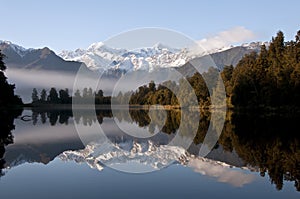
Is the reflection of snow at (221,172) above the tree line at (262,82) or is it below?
below

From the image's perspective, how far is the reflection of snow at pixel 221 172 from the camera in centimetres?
1465

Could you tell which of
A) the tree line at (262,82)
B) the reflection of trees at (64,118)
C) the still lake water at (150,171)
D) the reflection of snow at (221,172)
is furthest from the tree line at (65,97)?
the reflection of snow at (221,172)

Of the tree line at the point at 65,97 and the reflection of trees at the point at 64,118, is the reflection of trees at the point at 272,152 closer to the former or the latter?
Answer: the reflection of trees at the point at 64,118

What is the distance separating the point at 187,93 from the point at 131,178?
83.7 meters

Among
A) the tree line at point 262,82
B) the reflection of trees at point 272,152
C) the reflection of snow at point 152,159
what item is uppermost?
the tree line at point 262,82

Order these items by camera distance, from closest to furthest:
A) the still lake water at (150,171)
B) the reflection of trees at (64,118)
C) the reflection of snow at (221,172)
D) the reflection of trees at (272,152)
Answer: the still lake water at (150,171) → the reflection of snow at (221,172) → the reflection of trees at (272,152) → the reflection of trees at (64,118)

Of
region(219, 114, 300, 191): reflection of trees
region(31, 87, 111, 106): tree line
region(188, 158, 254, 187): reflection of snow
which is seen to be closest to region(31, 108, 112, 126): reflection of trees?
region(219, 114, 300, 191): reflection of trees

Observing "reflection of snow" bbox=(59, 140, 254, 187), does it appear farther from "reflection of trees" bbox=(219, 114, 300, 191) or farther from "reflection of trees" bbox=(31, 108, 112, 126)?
"reflection of trees" bbox=(31, 108, 112, 126)

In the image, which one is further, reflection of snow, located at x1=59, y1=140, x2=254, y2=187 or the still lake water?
reflection of snow, located at x1=59, y1=140, x2=254, y2=187

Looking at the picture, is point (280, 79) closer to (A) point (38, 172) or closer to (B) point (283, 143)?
(B) point (283, 143)

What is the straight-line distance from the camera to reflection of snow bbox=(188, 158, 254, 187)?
48.1 ft

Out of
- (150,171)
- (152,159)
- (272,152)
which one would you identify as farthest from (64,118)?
(150,171)

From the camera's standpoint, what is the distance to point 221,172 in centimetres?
1628

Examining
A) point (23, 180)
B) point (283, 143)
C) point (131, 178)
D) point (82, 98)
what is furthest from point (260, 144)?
point (82, 98)
